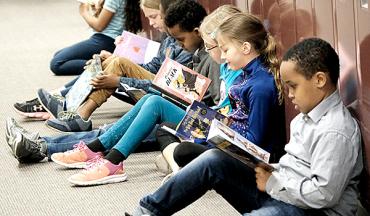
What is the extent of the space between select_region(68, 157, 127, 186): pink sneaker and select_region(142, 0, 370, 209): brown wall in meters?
0.92

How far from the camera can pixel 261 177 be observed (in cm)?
261

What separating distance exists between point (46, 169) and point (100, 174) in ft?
1.48

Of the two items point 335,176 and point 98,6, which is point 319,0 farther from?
point 98,6

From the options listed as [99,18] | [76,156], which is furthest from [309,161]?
[99,18]

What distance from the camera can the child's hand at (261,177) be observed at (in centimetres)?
259

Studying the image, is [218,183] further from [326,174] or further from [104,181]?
[104,181]

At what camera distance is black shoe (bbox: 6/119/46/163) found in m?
3.89

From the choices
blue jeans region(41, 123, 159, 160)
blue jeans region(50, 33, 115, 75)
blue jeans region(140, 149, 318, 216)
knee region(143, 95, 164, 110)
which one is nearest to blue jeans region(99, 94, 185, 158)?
knee region(143, 95, 164, 110)

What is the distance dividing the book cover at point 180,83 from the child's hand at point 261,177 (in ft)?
3.30

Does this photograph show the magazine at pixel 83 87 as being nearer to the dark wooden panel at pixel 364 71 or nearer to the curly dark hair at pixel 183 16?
the curly dark hair at pixel 183 16

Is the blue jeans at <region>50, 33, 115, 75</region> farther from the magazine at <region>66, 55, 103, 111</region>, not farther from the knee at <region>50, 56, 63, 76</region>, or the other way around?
the magazine at <region>66, 55, 103, 111</region>

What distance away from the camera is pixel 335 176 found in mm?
2312

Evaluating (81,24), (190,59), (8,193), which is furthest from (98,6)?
(81,24)

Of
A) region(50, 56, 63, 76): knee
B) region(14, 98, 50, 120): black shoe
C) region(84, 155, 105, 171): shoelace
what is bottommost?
region(50, 56, 63, 76): knee
